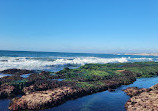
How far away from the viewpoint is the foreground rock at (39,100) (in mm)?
8781

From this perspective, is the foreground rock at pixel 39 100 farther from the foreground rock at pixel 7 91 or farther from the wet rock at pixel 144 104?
the wet rock at pixel 144 104

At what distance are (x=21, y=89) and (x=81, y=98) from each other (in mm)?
5770

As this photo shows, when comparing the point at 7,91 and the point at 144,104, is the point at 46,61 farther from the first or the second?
the point at 144,104

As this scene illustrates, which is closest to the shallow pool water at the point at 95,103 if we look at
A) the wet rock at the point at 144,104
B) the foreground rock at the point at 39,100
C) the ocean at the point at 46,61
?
the foreground rock at the point at 39,100

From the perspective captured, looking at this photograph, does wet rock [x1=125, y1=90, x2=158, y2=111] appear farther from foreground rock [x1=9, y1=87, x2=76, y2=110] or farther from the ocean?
the ocean

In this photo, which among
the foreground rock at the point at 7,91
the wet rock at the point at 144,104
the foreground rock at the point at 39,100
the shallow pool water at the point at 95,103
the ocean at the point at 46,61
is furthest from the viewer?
the ocean at the point at 46,61

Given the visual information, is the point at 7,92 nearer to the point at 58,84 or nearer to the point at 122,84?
the point at 58,84

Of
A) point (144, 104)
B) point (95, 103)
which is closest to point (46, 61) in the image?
point (95, 103)

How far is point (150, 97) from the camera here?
9469 mm

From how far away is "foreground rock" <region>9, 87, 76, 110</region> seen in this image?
28.8ft

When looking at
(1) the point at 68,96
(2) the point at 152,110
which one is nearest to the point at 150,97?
(2) the point at 152,110

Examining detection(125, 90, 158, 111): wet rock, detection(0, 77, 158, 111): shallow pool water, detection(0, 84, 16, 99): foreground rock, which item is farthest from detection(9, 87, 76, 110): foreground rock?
detection(125, 90, 158, 111): wet rock

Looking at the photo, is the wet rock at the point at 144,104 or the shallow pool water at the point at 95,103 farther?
the shallow pool water at the point at 95,103

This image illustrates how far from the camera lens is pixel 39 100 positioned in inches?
362
